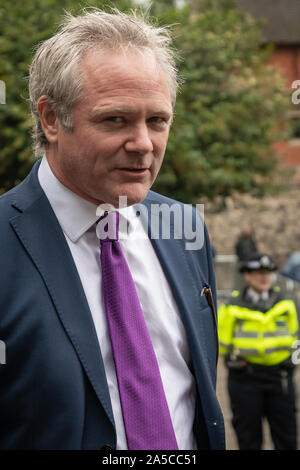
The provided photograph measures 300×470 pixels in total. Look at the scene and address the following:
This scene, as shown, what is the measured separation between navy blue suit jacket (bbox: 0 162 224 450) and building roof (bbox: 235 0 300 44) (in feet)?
70.5

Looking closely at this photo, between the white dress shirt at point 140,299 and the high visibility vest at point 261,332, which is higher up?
the white dress shirt at point 140,299

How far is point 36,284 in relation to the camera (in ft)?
5.55

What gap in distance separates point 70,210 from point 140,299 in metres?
0.33

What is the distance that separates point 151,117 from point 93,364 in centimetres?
64

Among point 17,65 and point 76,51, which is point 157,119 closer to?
point 76,51

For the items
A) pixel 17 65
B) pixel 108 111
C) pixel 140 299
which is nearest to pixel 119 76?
pixel 108 111

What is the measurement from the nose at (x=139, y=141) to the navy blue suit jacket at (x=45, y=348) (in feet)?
0.99

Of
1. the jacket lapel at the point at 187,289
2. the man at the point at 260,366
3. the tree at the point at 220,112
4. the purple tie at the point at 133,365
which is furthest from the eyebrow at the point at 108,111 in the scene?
the tree at the point at 220,112

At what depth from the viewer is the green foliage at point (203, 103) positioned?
1004cm

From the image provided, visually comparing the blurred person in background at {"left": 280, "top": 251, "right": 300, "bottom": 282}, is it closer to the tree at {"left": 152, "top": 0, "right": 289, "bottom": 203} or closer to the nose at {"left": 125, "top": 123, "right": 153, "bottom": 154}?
the tree at {"left": 152, "top": 0, "right": 289, "bottom": 203}

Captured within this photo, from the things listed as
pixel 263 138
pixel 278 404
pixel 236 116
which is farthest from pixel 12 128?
pixel 278 404

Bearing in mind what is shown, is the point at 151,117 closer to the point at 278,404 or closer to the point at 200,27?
the point at 278,404

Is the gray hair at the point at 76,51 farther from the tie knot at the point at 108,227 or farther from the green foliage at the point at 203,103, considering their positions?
the green foliage at the point at 203,103

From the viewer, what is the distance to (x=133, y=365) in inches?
69.6
